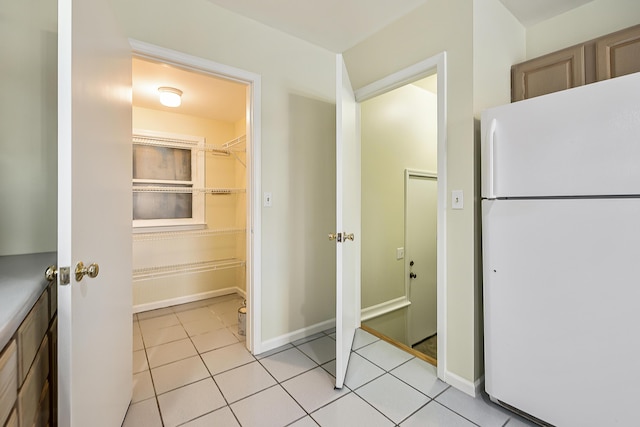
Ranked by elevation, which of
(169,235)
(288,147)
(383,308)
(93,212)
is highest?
(288,147)

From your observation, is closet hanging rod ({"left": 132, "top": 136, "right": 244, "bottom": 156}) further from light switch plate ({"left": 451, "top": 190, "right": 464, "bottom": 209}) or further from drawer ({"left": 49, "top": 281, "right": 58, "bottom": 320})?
light switch plate ({"left": 451, "top": 190, "right": 464, "bottom": 209})

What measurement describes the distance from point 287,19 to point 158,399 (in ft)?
8.43

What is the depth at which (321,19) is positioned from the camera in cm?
201

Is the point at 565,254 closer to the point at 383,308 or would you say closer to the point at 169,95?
the point at 383,308

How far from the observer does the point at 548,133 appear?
128cm

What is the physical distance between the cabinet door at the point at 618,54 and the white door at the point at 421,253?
157 centimetres

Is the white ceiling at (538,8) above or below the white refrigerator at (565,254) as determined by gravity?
above

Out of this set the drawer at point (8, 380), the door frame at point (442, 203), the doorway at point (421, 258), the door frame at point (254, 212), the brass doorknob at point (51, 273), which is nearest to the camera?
the drawer at point (8, 380)

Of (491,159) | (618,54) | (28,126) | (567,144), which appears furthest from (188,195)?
(618,54)

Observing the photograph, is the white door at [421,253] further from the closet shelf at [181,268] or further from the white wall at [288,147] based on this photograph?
the closet shelf at [181,268]

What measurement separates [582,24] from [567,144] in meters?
1.26

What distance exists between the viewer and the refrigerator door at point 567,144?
3.61 ft

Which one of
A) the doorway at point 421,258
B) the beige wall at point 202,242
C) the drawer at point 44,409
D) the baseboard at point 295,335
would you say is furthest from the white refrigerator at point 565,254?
the beige wall at point 202,242

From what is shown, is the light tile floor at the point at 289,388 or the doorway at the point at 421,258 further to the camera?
the doorway at the point at 421,258
